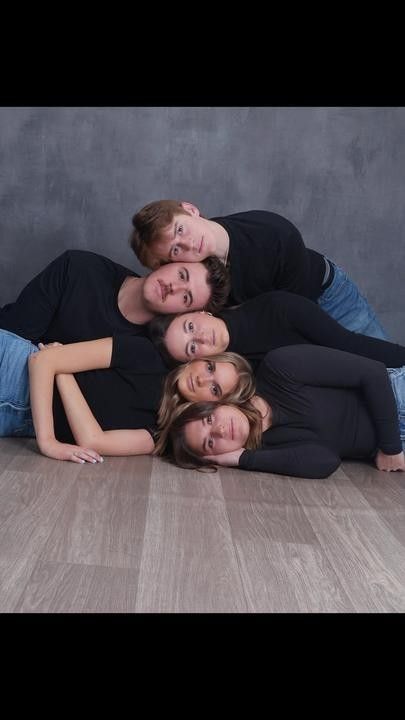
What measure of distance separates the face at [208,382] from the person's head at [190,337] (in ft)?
0.32

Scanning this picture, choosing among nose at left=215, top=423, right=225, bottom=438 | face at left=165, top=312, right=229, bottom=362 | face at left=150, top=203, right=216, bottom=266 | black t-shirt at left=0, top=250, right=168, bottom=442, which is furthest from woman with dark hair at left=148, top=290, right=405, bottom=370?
nose at left=215, top=423, right=225, bottom=438

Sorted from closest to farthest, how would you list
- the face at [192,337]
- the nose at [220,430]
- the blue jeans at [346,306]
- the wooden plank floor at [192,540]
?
the wooden plank floor at [192,540] < the nose at [220,430] < the face at [192,337] < the blue jeans at [346,306]

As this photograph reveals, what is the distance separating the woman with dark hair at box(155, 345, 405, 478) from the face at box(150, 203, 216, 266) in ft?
1.46

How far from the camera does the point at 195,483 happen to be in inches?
99.7

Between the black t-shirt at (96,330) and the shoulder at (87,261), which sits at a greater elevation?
the shoulder at (87,261)

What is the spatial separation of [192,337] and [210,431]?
0.36m

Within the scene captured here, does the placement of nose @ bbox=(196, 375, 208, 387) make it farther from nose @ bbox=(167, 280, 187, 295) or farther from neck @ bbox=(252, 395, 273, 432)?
nose @ bbox=(167, 280, 187, 295)

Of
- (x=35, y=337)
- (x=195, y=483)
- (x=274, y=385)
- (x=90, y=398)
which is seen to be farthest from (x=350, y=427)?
(x=35, y=337)

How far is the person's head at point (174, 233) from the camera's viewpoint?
2.92 metres

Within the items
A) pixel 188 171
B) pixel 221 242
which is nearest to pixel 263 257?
pixel 221 242

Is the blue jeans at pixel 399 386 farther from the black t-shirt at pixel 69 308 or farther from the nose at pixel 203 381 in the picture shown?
the black t-shirt at pixel 69 308

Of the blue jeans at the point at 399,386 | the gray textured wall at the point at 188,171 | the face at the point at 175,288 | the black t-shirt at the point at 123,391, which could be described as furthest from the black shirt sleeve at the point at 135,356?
the gray textured wall at the point at 188,171

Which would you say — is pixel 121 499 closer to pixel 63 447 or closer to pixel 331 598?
pixel 63 447

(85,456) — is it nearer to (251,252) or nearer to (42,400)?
(42,400)
